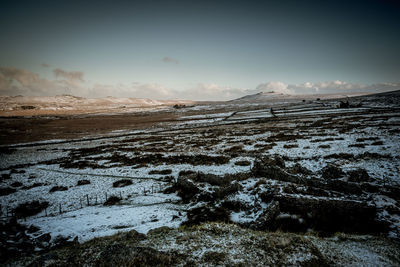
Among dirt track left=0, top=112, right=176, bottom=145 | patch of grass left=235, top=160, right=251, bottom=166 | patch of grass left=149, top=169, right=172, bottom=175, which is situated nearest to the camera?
patch of grass left=235, top=160, right=251, bottom=166

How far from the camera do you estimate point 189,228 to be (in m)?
9.66

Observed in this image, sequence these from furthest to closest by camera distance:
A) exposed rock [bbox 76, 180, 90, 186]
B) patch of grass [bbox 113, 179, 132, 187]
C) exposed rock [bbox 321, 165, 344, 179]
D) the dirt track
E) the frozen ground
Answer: the dirt track → exposed rock [bbox 76, 180, 90, 186] → patch of grass [bbox 113, 179, 132, 187] → exposed rock [bbox 321, 165, 344, 179] → the frozen ground

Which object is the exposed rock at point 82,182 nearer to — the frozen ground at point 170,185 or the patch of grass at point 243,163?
the frozen ground at point 170,185

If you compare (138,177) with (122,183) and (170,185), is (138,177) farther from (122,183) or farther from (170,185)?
(170,185)

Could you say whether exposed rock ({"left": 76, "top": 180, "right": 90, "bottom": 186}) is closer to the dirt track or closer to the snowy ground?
the snowy ground

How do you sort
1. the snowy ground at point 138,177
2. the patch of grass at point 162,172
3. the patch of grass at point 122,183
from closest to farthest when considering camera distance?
the snowy ground at point 138,177 < the patch of grass at point 122,183 < the patch of grass at point 162,172

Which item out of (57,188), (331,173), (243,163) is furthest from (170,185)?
(331,173)

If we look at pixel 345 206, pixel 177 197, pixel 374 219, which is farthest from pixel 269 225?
pixel 177 197

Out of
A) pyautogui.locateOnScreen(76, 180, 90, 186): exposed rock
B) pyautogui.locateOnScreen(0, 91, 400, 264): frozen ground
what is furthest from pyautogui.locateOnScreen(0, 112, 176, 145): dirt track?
pyautogui.locateOnScreen(76, 180, 90, 186): exposed rock

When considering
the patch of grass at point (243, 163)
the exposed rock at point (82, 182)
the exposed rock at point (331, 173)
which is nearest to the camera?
the exposed rock at point (331, 173)

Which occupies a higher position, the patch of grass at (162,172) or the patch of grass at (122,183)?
the patch of grass at (162,172)

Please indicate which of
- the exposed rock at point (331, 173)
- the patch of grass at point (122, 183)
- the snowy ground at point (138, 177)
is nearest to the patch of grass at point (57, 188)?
the snowy ground at point (138, 177)

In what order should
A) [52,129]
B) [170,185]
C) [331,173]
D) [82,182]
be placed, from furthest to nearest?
[52,129]
[82,182]
[170,185]
[331,173]

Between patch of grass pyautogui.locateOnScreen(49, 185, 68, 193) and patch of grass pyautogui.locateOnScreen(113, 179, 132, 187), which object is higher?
patch of grass pyautogui.locateOnScreen(113, 179, 132, 187)
